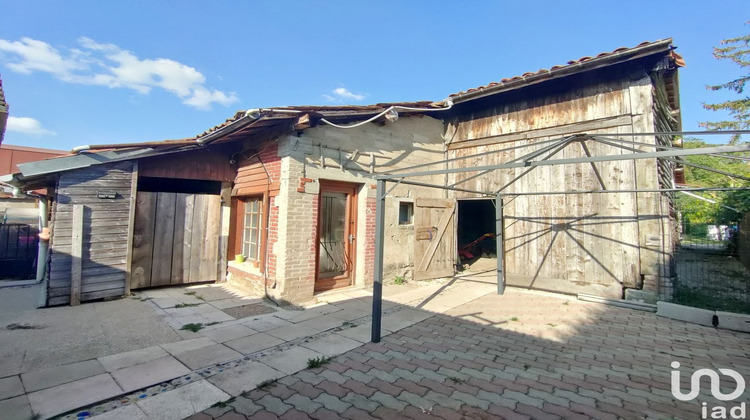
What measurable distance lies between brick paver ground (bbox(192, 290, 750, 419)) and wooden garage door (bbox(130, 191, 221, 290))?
479cm

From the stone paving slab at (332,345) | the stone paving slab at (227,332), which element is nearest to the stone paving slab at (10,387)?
the stone paving slab at (227,332)

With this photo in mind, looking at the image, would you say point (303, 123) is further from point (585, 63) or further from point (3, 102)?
point (585, 63)

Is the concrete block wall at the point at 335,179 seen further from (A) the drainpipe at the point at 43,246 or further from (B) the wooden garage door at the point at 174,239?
(A) the drainpipe at the point at 43,246

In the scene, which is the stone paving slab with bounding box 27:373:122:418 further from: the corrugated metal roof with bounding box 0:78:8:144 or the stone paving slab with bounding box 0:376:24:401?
the corrugated metal roof with bounding box 0:78:8:144

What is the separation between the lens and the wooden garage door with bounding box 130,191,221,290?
625cm

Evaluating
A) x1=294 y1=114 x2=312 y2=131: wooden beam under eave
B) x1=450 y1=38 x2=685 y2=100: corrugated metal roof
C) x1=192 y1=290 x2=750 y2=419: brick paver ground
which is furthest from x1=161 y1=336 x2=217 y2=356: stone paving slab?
x1=450 y1=38 x2=685 y2=100: corrugated metal roof

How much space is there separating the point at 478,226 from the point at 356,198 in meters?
6.94

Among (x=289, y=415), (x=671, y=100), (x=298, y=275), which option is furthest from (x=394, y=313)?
(x=671, y=100)

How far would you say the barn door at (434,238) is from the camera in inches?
294

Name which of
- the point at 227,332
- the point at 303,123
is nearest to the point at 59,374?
the point at 227,332

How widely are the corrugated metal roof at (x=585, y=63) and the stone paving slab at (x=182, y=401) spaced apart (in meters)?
7.01

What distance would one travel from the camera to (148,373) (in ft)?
10.2

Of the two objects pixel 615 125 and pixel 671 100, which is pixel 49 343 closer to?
pixel 615 125

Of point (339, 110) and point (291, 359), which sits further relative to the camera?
point (339, 110)
